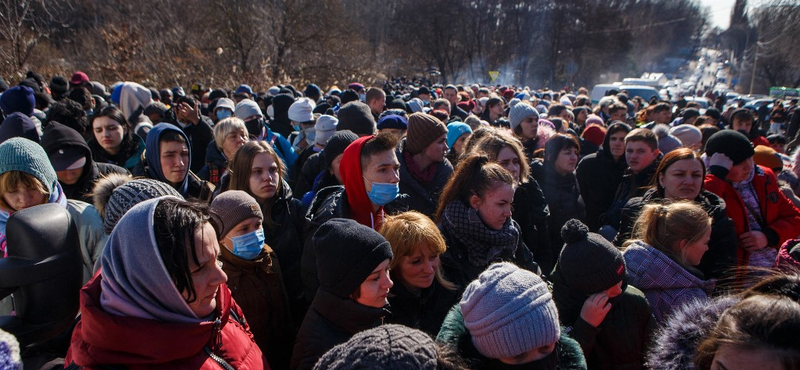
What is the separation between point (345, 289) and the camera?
219cm

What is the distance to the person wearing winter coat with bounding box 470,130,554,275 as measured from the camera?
12.6 ft

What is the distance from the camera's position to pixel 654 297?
2703mm

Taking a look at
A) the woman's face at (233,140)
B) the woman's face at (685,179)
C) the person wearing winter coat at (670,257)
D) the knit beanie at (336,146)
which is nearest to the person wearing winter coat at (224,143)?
the woman's face at (233,140)

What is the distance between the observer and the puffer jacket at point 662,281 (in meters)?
2.67

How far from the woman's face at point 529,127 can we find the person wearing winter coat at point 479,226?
324cm

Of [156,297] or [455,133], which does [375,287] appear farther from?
[455,133]

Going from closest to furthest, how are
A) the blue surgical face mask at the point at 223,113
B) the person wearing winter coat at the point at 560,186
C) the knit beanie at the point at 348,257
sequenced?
the knit beanie at the point at 348,257 < the person wearing winter coat at the point at 560,186 < the blue surgical face mask at the point at 223,113

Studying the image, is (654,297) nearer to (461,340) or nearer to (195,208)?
(461,340)

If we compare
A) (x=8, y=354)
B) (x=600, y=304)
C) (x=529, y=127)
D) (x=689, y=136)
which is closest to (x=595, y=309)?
(x=600, y=304)

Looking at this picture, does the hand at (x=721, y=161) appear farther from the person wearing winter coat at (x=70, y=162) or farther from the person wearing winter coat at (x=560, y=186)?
the person wearing winter coat at (x=70, y=162)

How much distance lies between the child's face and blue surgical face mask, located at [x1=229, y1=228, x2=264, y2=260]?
112cm

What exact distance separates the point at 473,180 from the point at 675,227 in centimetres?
115

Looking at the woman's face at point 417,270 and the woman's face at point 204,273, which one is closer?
the woman's face at point 204,273

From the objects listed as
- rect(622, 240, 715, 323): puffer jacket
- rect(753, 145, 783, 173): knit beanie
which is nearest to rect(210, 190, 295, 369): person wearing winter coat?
rect(622, 240, 715, 323): puffer jacket
